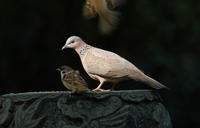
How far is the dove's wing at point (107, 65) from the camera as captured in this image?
13.8 ft

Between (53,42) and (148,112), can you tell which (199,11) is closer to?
(53,42)

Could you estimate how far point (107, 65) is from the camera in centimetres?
425

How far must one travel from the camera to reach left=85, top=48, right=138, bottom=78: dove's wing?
4199mm

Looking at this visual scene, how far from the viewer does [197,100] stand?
8.72 m

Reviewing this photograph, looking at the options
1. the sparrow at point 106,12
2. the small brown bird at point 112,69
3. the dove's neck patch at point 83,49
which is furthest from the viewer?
the dove's neck patch at point 83,49

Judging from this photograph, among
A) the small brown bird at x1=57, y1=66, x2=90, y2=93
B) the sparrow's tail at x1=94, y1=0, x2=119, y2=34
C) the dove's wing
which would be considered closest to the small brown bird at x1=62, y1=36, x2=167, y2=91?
the dove's wing

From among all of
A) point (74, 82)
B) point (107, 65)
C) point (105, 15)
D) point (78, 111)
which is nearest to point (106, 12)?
point (105, 15)

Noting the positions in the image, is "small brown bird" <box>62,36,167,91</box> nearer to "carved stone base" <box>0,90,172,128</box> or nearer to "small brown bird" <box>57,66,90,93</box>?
"carved stone base" <box>0,90,172,128</box>

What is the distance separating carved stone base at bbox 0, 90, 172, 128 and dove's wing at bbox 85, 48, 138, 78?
0.25 meters

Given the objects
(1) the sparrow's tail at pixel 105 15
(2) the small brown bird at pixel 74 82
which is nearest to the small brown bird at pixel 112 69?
(1) the sparrow's tail at pixel 105 15

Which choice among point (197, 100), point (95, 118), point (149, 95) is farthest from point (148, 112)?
point (197, 100)

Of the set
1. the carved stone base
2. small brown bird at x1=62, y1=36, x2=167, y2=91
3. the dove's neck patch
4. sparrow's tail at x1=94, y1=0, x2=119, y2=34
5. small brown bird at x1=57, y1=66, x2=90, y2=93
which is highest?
sparrow's tail at x1=94, y1=0, x2=119, y2=34

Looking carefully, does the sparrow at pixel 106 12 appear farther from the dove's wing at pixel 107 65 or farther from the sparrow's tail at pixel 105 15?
the dove's wing at pixel 107 65

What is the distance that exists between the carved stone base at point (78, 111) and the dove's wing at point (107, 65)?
0.25m
